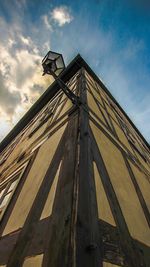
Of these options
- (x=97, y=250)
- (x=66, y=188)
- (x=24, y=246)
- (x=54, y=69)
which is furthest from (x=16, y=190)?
(x=54, y=69)

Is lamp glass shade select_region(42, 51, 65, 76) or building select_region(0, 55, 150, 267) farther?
lamp glass shade select_region(42, 51, 65, 76)

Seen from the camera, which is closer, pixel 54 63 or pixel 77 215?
pixel 77 215

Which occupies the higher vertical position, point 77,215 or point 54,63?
point 54,63

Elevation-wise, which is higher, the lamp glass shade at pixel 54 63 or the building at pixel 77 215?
the lamp glass shade at pixel 54 63

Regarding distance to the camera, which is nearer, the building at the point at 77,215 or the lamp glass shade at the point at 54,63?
the building at the point at 77,215

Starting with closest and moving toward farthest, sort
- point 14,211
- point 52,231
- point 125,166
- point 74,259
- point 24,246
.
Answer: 1. point 74,259
2. point 52,231
3. point 24,246
4. point 14,211
5. point 125,166

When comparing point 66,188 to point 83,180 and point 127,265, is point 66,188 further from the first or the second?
point 127,265

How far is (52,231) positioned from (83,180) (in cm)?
49

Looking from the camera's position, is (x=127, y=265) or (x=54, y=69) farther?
(x=54, y=69)

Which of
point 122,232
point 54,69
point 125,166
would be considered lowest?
point 122,232

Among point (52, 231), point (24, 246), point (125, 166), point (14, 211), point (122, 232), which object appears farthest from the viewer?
point (125, 166)

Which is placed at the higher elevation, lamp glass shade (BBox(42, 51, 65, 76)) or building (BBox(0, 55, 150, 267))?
lamp glass shade (BBox(42, 51, 65, 76))

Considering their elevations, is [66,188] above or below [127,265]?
above

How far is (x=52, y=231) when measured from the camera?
139 centimetres
